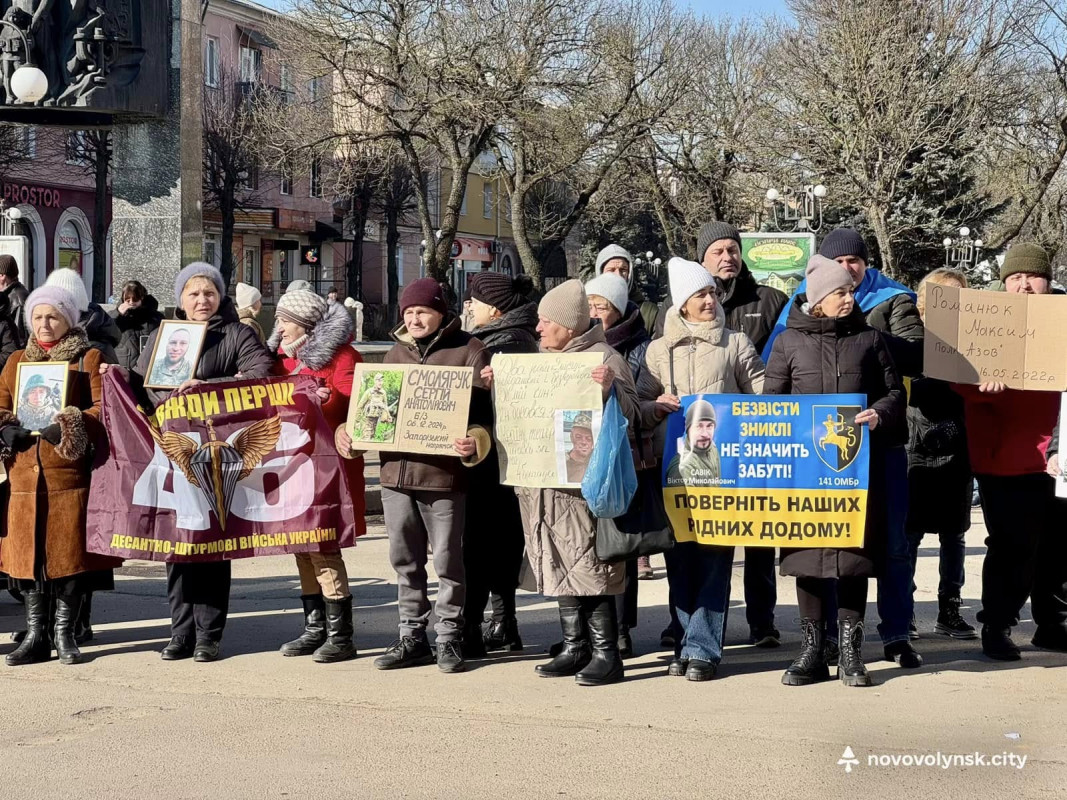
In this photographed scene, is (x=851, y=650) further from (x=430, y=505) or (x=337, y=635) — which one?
(x=337, y=635)

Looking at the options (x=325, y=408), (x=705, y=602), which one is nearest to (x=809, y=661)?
(x=705, y=602)

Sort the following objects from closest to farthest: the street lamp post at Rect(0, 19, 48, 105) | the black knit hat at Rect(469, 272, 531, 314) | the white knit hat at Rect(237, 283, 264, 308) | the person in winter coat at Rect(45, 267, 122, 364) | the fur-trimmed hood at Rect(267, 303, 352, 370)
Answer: the fur-trimmed hood at Rect(267, 303, 352, 370)
the black knit hat at Rect(469, 272, 531, 314)
the person in winter coat at Rect(45, 267, 122, 364)
the white knit hat at Rect(237, 283, 264, 308)
the street lamp post at Rect(0, 19, 48, 105)

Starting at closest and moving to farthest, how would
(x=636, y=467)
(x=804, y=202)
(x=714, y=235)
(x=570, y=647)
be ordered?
Answer: (x=636, y=467), (x=570, y=647), (x=714, y=235), (x=804, y=202)

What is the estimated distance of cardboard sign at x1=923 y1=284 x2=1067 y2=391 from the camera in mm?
6758

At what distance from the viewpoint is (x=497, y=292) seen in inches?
287

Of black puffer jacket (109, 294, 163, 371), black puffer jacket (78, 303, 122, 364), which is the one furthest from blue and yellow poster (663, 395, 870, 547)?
black puffer jacket (109, 294, 163, 371)

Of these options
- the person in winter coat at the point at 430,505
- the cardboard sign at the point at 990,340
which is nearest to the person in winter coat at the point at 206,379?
the person in winter coat at the point at 430,505

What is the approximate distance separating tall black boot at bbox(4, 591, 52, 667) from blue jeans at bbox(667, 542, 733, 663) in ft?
10.3

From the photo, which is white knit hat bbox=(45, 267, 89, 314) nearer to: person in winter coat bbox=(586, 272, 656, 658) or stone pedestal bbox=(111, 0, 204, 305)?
→ person in winter coat bbox=(586, 272, 656, 658)

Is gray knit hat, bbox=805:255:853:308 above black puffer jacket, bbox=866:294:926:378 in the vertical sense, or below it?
above

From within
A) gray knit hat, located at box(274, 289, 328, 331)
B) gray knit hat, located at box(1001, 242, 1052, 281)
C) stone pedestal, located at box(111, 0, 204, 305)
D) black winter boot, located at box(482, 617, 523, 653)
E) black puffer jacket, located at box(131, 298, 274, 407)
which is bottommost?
black winter boot, located at box(482, 617, 523, 653)

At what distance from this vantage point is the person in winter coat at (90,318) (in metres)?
7.52

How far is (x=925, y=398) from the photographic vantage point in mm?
7352

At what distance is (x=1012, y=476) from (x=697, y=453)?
157 cm
